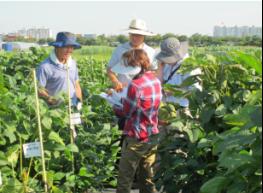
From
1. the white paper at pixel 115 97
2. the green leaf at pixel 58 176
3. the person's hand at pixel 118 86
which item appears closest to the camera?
the green leaf at pixel 58 176

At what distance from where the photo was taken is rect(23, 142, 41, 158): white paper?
11.4ft

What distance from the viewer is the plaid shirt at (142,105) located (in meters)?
4.10

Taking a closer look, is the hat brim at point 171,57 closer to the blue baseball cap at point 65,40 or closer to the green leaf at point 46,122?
the blue baseball cap at point 65,40

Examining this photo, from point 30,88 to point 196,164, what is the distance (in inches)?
67.5

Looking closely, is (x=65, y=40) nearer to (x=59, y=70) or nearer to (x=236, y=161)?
(x=59, y=70)

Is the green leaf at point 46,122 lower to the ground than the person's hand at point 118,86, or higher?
lower

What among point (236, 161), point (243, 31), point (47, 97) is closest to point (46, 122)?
point (47, 97)

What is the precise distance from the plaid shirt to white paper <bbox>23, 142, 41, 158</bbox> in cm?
95

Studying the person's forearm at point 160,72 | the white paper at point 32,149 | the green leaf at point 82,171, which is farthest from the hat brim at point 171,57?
the white paper at point 32,149

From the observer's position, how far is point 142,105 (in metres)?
4.16

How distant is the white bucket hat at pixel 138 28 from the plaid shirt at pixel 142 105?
1.38 metres

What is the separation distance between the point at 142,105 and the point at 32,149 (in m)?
1.08

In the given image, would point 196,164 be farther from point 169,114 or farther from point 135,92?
point 135,92

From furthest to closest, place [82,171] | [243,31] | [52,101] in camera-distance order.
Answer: [243,31]
[52,101]
[82,171]
